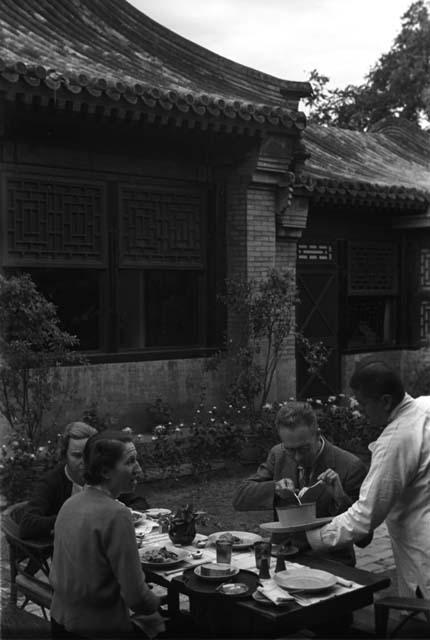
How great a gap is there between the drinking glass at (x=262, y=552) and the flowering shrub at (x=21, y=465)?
4.03 meters

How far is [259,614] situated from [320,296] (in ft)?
30.9

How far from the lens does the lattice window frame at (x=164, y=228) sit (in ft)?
33.5

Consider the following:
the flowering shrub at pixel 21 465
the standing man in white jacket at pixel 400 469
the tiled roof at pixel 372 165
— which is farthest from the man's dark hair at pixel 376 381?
the tiled roof at pixel 372 165

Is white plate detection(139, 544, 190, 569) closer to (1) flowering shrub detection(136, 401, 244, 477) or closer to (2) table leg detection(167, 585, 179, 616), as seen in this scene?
(2) table leg detection(167, 585, 179, 616)

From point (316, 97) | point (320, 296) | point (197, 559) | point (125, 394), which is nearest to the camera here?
point (197, 559)

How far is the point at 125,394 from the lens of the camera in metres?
10.1

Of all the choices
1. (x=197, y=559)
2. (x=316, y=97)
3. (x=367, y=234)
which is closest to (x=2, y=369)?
(x=197, y=559)

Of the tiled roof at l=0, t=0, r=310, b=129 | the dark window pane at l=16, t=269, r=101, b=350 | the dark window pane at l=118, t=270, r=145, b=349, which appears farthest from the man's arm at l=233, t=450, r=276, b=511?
the dark window pane at l=118, t=270, r=145, b=349

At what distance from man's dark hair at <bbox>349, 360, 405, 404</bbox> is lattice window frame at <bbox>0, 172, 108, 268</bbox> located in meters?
6.36

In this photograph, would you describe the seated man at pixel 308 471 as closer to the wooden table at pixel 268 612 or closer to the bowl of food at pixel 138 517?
the wooden table at pixel 268 612

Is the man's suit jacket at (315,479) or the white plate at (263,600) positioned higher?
the man's suit jacket at (315,479)

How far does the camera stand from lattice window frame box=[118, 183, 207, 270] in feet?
33.5

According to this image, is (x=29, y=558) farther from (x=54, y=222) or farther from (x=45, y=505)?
(x=54, y=222)

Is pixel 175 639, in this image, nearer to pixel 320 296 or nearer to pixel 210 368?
pixel 210 368
